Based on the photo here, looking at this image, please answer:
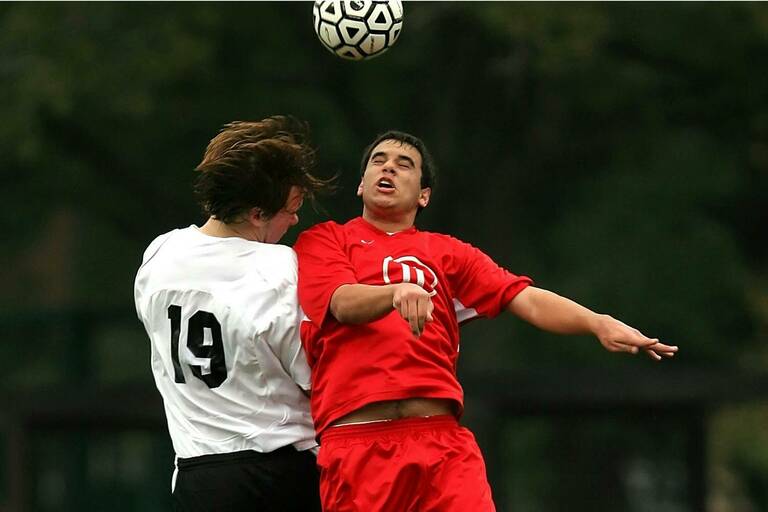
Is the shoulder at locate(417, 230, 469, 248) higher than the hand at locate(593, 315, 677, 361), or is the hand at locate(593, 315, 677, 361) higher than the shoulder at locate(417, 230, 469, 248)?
the shoulder at locate(417, 230, 469, 248)

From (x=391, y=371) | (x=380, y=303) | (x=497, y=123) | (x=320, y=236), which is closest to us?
(x=380, y=303)

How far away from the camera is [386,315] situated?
229 inches

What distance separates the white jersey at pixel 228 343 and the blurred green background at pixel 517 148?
10.6 metres

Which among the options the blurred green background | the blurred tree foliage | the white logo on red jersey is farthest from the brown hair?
the blurred tree foliage

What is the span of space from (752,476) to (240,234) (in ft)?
53.7

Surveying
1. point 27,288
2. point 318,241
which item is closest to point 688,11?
point 27,288

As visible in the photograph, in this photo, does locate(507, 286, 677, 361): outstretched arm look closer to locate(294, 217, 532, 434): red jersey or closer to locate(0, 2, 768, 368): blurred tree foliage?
locate(294, 217, 532, 434): red jersey

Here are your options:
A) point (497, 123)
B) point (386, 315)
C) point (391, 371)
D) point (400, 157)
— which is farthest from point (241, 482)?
point (497, 123)

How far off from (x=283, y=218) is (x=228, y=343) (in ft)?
1.75

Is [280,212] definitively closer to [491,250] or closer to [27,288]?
[491,250]

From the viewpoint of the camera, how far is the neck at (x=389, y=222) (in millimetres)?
6309

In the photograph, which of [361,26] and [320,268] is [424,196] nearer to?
[320,268]

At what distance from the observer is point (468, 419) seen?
1661 centimetres

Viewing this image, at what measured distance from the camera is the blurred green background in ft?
57.6
